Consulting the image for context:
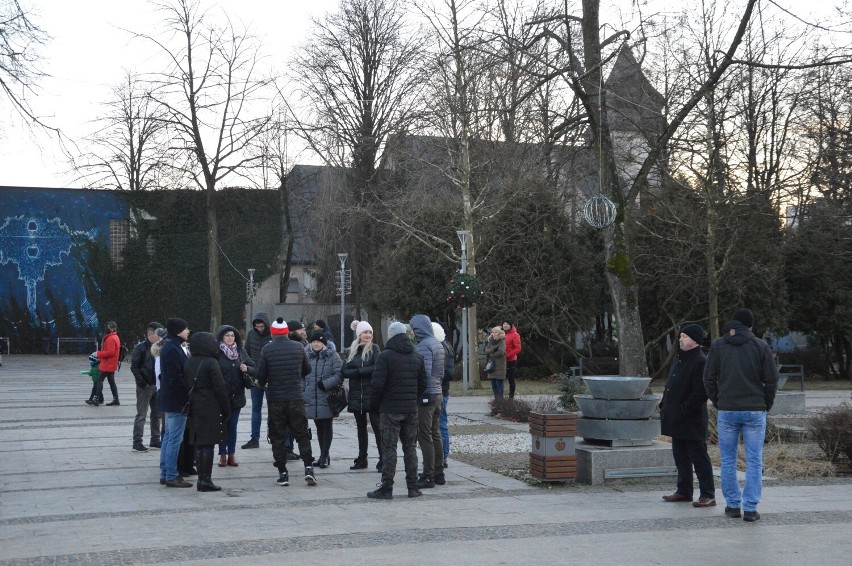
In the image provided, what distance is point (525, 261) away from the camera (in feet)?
108

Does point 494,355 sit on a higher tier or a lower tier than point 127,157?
lower

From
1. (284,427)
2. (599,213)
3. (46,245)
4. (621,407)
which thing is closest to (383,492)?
(284,427)

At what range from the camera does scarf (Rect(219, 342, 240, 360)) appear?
12.0 meters

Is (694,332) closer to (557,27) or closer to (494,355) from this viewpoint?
(557,27)

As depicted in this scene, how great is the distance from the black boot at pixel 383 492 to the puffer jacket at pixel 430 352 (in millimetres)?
1178

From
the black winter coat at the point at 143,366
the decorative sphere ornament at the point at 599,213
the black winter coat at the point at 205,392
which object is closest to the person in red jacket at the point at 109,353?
the black winter coat at the point at 143,366

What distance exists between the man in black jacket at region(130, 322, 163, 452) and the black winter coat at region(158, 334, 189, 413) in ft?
7.38

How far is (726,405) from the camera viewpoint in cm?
883

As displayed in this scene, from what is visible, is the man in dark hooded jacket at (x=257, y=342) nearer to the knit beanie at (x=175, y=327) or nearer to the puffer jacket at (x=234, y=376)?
the puffer jacket at (x=234, y=376)

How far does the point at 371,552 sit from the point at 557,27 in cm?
1153

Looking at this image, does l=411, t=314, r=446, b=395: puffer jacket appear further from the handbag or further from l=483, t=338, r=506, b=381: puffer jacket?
l=483, t=338, r=506, b=381: puffer jacket

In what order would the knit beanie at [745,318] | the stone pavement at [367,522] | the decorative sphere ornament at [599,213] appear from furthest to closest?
1. the decorative sphere ornament at [599,213]
2. the knit beanie at [745,318]
3. the stone pavement at [367,522]

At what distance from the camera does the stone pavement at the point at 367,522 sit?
7.39 meters

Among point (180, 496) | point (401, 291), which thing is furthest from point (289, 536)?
point (401, 291)
